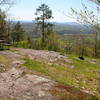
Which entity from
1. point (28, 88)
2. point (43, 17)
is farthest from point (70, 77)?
point (43, 17)

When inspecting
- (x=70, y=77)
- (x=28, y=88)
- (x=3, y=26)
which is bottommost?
(x=70, y=77)

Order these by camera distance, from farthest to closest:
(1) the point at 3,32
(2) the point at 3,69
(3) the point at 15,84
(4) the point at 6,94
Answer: (1) the point at 3,32 < (2) the point at 3,69 < (3) the point at 15,84 < (4) the point at 6,94

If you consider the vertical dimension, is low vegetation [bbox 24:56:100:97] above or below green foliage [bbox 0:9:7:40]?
below

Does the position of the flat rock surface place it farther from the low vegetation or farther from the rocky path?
the low vegetation

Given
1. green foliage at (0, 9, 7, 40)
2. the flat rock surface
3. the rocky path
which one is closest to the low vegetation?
the rocky path

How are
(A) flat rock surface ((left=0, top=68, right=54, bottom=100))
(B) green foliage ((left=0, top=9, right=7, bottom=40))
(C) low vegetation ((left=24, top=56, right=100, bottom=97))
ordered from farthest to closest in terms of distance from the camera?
1. (B) green foliage ((left=0, top=9, right=7, bottom=40))
2. (C) low vegetation ((left=24, top=56, right=100, bottom=97))
3. (A) flat rock surface ((left=0, top=68, right=54, bottom=100))

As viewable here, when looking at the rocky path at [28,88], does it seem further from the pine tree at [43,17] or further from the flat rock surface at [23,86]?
the pine tree at [43,17]

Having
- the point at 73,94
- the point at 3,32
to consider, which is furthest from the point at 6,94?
the point at 3,32

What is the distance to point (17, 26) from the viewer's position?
118 feet

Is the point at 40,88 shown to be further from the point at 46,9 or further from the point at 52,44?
the point at 52,44

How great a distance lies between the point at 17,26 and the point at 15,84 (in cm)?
3118

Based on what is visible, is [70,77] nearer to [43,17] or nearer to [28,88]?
[28,88]

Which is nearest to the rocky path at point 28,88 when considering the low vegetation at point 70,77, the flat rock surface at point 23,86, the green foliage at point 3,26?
the flat rock surface at point 23,86

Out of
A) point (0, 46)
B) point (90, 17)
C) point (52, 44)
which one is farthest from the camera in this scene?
point (52, 44)
